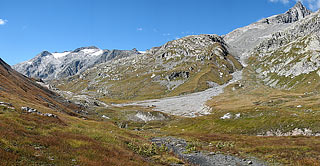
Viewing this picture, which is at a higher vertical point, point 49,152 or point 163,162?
point 49,152

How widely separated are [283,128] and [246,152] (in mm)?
21766

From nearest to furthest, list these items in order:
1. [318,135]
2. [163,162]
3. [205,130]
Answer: [163,162], [318,135], [205,130]

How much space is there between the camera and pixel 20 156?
529 inches

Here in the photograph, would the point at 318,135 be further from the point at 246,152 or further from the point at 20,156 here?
the point at 20,156

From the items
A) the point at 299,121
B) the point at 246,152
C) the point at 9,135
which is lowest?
the point at 246,152

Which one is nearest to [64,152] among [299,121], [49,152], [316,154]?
[49,152]

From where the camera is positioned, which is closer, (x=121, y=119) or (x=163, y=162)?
(x=163, y=162)

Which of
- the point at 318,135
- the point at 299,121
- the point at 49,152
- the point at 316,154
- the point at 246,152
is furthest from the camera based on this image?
the point at 299,121

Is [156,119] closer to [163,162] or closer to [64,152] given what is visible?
[163,162]

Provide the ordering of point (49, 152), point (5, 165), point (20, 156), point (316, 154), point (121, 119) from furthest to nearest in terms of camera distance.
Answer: point (121, 119)
point (316, 154)
point (49, 152)
point (20, 156)
point (5, 165)

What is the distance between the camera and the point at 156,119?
10469 cm

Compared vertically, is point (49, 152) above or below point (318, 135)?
above

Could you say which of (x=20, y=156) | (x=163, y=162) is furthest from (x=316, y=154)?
(x=20, y=156)

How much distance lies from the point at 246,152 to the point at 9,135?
108 feet
